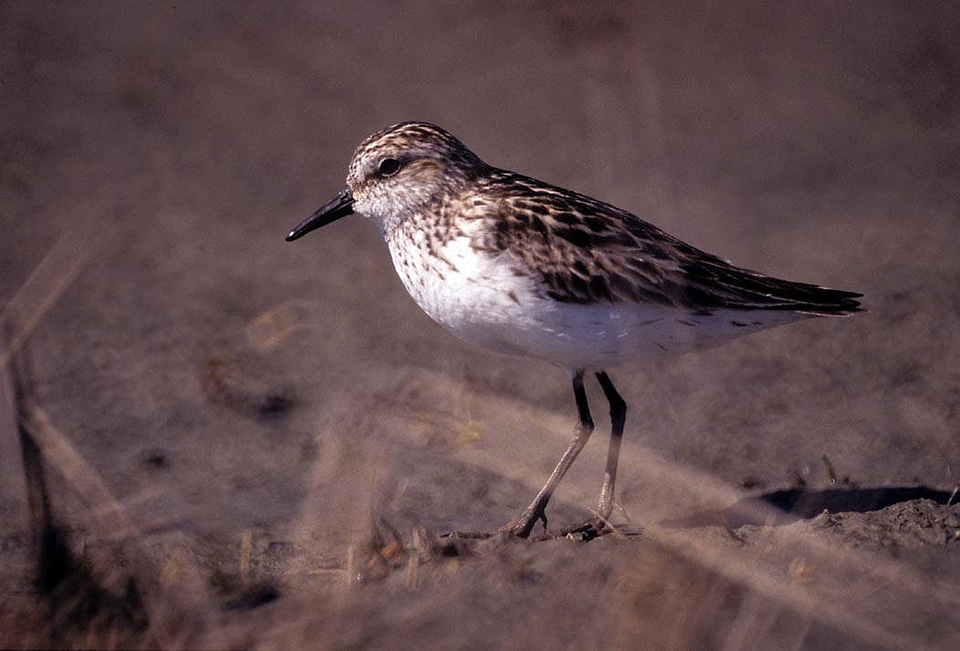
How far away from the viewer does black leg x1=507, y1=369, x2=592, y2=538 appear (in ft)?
19.2

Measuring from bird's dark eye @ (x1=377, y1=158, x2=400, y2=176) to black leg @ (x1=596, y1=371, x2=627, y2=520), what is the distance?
1.51m

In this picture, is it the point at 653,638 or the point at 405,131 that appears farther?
the point at 405,131

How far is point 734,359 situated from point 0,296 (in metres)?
5.22

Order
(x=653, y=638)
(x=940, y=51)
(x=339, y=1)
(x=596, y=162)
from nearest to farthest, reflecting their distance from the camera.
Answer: (x=653, y=638) < (x=596, y=162) < (x=940, y=51) < (x=339, y=1)

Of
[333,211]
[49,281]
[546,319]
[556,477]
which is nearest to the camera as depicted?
[546,319]

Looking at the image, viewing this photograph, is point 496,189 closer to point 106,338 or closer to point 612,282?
point 612,282

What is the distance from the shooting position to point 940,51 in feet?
35.6

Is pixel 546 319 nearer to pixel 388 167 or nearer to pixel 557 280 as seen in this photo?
pixel 557 280

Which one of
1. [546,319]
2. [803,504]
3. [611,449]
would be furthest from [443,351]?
[803,504]

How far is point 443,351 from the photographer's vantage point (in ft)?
26.2

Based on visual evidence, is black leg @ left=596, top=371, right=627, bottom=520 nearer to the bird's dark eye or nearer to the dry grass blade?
the bird's dark eye

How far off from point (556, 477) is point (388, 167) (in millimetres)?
1832

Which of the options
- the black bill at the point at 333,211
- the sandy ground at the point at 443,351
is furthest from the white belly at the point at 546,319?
the sandy ground at the point at 443,351

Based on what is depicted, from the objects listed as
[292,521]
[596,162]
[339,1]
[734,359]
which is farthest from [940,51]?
[292,521]
